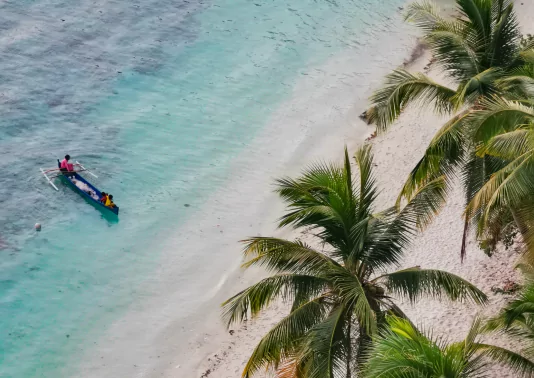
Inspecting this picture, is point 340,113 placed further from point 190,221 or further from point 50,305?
point 50,305

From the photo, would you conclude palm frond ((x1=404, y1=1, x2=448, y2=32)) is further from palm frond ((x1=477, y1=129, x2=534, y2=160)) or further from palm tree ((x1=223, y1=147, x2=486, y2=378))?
palm tree ((x1=223, y1=147, x2=486, y2=378))

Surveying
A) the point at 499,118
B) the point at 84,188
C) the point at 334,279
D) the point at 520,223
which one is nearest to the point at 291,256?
the point at 334,279

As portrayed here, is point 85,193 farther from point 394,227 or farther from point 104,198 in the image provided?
point 394,227

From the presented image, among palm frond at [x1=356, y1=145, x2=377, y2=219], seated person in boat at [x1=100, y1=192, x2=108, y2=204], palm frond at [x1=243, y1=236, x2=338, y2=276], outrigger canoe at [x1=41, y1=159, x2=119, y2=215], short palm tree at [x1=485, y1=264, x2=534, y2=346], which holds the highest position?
outrigger canoe at [x1=41, y1=159, x2=119, y2=215]

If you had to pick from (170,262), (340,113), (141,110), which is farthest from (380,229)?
(141,110)

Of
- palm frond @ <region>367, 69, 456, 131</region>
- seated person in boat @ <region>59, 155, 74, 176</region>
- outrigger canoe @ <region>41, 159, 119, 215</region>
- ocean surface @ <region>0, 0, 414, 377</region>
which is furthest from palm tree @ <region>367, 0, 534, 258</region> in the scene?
seated person in boat @ <region>59, 155, 74, 176</region>

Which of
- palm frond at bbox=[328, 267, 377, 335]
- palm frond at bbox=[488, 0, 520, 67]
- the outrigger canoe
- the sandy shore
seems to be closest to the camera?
palm frond at bbox=[328, 267, 377, 335]
